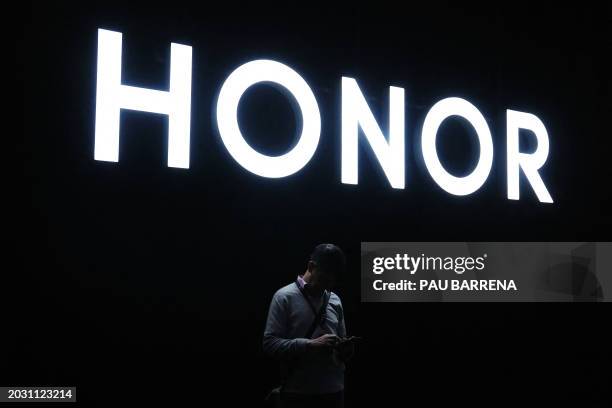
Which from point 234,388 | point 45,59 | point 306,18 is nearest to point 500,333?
point 234,388

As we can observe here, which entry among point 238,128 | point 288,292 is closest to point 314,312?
point 288,292

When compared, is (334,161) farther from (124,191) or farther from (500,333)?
(500,333)

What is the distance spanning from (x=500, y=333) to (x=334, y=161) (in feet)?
7.00

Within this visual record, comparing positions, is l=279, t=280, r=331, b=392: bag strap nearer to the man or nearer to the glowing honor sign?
the man

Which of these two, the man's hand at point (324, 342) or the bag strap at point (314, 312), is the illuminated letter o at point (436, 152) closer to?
the bag strap at point (314, 312)

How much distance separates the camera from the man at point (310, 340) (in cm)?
303

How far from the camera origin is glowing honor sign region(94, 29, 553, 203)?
3.60 meters

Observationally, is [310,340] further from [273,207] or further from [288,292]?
[273,207]

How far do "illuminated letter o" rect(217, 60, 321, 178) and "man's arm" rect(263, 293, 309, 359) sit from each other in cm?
113

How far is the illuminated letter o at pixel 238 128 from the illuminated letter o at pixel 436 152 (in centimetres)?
99

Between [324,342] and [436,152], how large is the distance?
7.53ft

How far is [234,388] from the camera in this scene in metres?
3.95

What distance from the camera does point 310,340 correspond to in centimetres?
301

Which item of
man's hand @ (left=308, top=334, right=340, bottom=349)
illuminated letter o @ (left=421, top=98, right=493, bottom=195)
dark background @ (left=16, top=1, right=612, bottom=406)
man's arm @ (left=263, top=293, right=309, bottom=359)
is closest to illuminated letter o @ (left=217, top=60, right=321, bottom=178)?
dark background @ (left=16, top=1, right=612, bottom=406)
